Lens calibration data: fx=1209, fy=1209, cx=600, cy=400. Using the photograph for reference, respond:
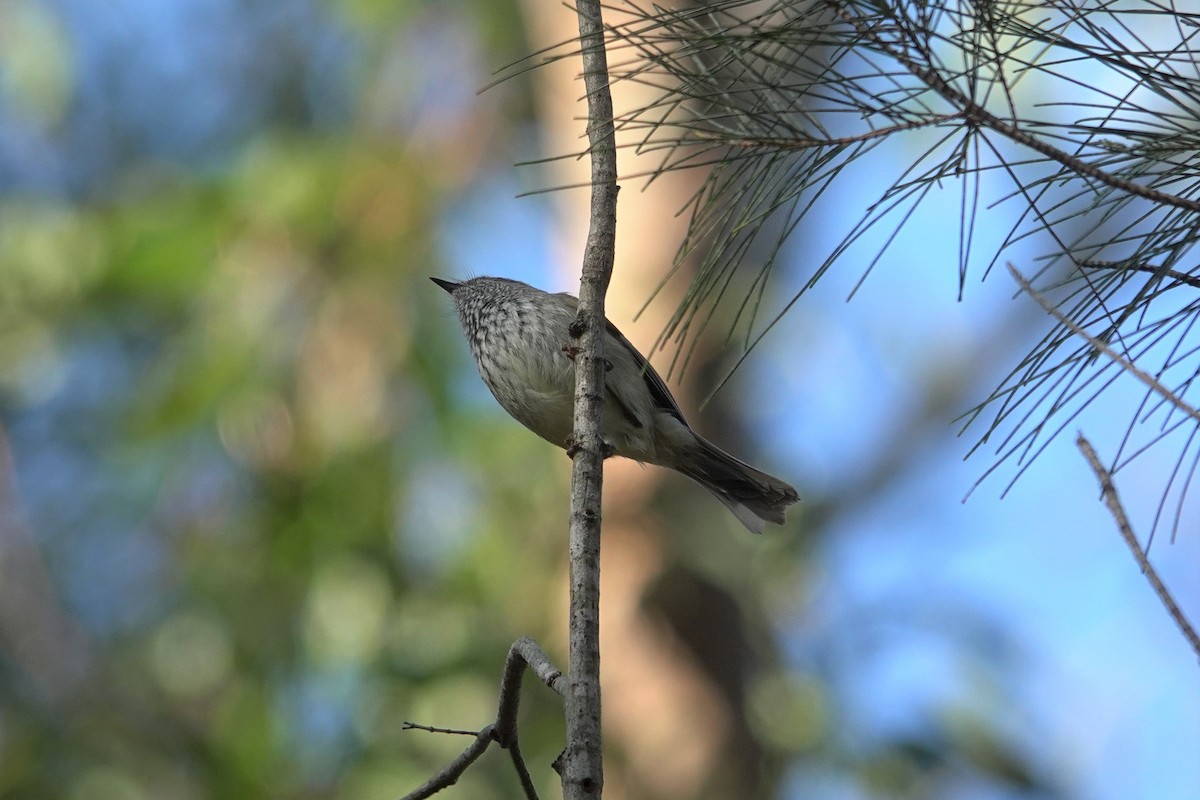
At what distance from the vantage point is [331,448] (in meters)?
6.40

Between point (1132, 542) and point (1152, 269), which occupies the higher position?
point (1152, 269)

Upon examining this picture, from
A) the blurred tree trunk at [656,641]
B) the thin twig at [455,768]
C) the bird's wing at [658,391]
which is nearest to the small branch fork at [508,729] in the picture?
the thin twig at [455,768]

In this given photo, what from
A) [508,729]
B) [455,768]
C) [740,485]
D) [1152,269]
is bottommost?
[455,768]

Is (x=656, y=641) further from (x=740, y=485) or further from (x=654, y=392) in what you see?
(x=654, y=392)

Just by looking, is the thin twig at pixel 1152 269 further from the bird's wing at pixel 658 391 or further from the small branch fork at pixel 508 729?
the bird's wing at pixel 658 391

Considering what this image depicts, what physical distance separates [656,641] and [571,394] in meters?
2.61

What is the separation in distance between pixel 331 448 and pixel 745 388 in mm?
2484

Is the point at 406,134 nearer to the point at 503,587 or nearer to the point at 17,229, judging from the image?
the point at 17,229

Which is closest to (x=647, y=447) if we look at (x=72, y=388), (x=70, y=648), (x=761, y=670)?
(x=761, y=670)

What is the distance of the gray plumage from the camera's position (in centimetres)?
428

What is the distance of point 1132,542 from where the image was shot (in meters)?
1.73

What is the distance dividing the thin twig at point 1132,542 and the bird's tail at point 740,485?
2.80 metres

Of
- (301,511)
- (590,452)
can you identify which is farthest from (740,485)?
(301,511)

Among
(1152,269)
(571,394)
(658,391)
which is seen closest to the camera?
(1152,269)
